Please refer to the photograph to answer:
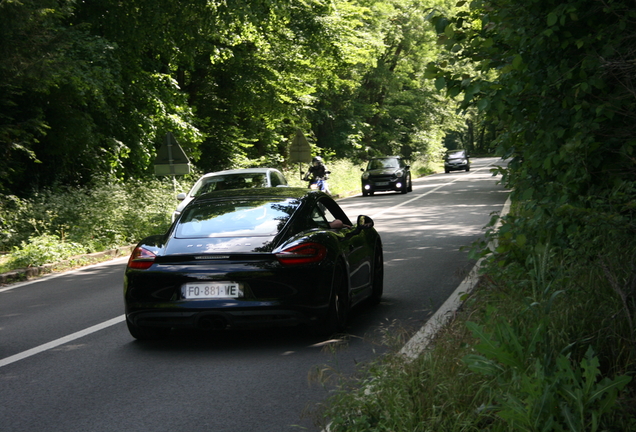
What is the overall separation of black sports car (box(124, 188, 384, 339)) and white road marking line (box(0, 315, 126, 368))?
76 cm

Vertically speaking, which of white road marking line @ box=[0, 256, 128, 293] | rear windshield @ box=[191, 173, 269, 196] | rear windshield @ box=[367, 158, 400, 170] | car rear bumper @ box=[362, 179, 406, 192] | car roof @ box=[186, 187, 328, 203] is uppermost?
car roof @ box=[186, 187, 328, 203]

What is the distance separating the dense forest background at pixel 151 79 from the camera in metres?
17.0

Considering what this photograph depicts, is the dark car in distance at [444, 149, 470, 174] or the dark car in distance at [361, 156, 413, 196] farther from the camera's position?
the dark car in distance at [444, 149, 470, 174]

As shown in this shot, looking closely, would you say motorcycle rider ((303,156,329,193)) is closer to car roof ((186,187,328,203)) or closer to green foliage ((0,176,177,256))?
green foliage ((0,176,177,256))

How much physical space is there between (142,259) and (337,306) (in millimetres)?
1779

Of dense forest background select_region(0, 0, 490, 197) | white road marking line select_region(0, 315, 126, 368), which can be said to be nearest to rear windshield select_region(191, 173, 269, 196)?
dense forest background select_region(0, 0, 490, 197)

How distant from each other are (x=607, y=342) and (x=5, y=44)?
1365 centimetres

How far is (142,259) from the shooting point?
7.14 m

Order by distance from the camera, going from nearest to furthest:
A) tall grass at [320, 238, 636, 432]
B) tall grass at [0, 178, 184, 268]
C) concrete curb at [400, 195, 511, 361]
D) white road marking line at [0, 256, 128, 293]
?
tall grass at [320, 238, 636, 432] → concrete curb at [400, 195, 511, 361] → white road marking line at [0, 256, 128, 293] → tall grass at [0, 178, 184, 268]

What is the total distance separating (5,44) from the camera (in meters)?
15.3

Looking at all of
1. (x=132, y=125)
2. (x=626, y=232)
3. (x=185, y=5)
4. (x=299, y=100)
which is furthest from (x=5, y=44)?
(x=299, y=100)

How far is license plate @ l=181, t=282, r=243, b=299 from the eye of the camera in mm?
6793

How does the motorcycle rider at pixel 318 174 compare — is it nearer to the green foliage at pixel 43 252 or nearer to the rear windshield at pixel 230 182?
the rear windshield at pixel 230 182

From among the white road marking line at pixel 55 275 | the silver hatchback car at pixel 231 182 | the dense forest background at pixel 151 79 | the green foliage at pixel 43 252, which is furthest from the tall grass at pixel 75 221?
the silver hatchback car at pixel 231 182
